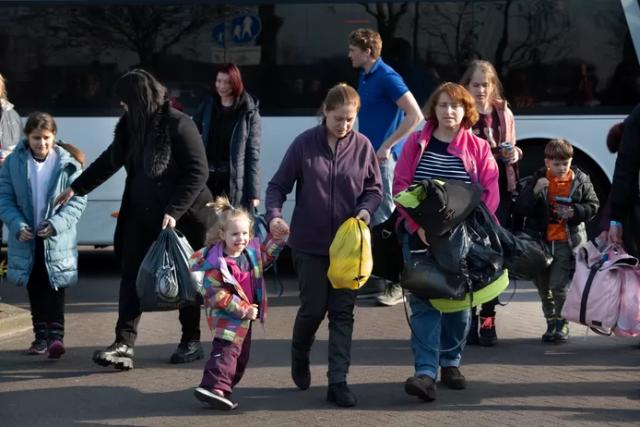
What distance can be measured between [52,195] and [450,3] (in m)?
5.17

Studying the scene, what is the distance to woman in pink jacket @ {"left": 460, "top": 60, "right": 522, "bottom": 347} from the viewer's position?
8.13 m

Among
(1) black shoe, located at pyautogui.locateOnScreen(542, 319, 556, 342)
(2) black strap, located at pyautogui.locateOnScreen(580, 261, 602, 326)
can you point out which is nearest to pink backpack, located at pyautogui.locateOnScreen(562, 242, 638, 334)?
(2) black strap, located at pyautogui.locateOnScreen(580, 261, 602, 326)

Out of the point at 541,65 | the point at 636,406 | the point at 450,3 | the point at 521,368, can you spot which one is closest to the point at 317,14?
the point at 450,3

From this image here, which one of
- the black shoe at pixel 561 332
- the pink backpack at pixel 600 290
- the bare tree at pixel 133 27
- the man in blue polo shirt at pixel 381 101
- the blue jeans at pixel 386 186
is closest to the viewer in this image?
the pink backpack at pixel 600 290

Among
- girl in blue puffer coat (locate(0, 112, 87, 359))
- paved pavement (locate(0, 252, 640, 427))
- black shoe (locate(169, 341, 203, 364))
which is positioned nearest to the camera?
paved pavement (locate(0, 252, 640, 427))

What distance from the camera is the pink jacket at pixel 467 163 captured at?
679 centimetres

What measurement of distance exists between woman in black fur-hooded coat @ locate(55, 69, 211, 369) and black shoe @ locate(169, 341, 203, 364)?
1.02ft

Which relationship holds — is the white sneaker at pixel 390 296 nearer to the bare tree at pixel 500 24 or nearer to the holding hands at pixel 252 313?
the bare tree at pixel 500 24

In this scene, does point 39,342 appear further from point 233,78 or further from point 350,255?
point 350,255

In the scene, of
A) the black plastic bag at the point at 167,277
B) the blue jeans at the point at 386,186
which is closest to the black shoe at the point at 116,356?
the black plastic bag at the point at 167,277

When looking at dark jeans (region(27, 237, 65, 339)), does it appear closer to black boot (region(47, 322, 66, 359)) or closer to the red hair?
black boot (region(47, 322, 66, 359))

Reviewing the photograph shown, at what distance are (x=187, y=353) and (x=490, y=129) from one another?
8.14 ft

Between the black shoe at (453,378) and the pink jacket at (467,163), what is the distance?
918 millimetres

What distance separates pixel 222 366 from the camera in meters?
6.45
